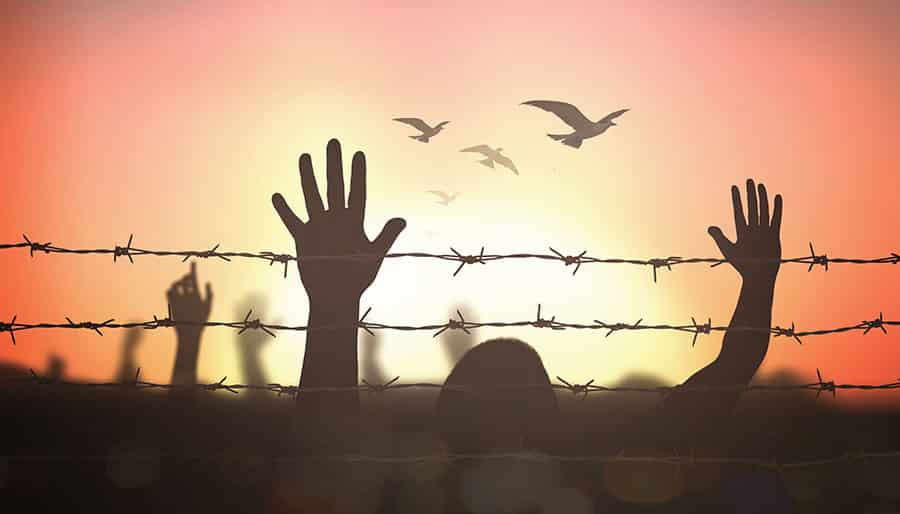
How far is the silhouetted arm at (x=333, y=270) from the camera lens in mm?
3693

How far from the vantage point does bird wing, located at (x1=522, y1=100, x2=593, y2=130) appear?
8125mm

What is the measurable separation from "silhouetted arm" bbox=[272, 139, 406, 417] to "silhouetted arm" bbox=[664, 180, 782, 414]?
1.52m

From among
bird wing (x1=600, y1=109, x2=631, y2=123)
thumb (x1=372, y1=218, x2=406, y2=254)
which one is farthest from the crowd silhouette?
bird wing (x1=600, y1=109, x2=631, y2=123)

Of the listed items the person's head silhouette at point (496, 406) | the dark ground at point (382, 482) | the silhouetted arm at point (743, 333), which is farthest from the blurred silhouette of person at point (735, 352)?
the person's head silhouette at point (496, 406)

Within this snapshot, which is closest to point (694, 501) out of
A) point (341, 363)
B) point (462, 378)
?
point (462, 378)

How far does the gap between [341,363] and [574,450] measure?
3.83 ft

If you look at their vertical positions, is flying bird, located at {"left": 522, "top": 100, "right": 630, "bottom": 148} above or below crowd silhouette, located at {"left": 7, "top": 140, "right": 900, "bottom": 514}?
above

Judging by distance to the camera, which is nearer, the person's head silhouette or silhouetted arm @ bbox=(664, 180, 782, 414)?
the person's head silhouette

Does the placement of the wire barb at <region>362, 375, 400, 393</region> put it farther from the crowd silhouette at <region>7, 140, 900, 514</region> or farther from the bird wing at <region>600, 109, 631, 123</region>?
the bird wing at <region>600, 109, 631, 123</region>

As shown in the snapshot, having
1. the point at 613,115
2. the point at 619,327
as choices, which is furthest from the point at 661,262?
the point at 613,115

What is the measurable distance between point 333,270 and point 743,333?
197 centimetres

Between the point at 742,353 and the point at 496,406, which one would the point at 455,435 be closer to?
the point at 496,406

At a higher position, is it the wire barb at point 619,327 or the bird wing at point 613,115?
the bird wing at point 613,115

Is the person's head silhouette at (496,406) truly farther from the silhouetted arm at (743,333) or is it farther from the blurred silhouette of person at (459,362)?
the silhouetted arm at (743,333)
